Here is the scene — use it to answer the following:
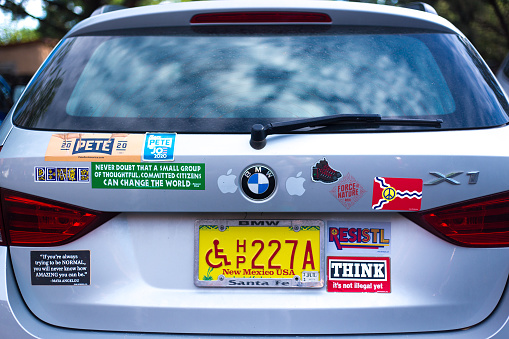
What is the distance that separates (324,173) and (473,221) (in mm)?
514

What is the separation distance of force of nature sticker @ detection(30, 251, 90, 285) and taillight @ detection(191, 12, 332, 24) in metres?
1.00

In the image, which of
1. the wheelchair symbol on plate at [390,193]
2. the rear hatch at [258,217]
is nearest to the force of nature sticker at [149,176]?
the rear hatch at [258,217]

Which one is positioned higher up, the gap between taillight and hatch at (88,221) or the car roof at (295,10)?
the car roof at (295,10)

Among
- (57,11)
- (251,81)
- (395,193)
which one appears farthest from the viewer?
(57,11)

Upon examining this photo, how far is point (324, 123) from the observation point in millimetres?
1909

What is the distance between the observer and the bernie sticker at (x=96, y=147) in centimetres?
188

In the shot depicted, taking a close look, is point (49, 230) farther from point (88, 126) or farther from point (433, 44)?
point (433, 44)

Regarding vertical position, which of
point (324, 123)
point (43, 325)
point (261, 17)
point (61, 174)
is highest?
point (261, 17)

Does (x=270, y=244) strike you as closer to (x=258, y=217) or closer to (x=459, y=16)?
(x=258, y=217)

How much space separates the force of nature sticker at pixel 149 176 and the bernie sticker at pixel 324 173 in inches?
14.2

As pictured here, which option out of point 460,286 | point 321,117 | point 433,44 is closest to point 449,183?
point 460,286

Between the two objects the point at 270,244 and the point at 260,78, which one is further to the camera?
the point at 260,78

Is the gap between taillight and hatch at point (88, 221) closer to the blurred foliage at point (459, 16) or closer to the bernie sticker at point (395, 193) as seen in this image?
the bernie sticker at point (395, 193)

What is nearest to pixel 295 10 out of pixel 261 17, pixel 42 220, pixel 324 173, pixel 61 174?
pixel 261 17
